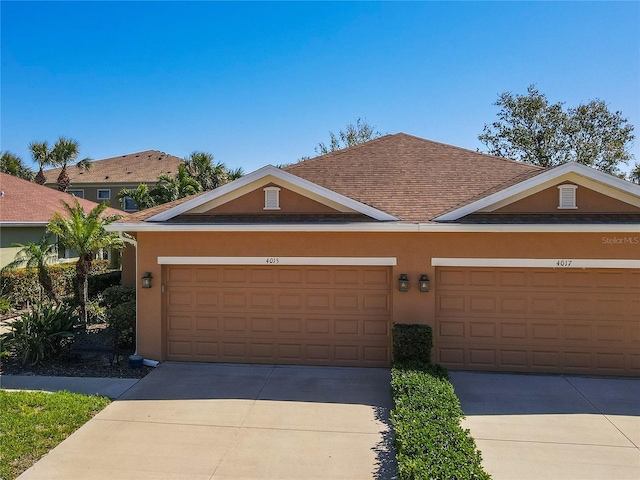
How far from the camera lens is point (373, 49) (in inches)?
503

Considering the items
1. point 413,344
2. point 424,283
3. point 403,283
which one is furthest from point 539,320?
point 403,283

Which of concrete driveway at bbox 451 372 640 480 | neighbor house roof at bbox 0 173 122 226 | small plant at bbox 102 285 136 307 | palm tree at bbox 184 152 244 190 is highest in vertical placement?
palm tree at bbox 184 152 244 190

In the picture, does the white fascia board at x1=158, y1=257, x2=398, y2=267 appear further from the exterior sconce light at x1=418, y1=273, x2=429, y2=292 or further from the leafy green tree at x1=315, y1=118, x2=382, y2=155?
the leafy green tree at x1=315, y1=118, x2=382, y2=155

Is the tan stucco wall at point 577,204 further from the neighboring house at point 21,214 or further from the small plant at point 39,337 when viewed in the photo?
the neighboring house at point 21,214

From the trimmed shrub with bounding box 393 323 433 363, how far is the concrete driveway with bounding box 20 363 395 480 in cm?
65

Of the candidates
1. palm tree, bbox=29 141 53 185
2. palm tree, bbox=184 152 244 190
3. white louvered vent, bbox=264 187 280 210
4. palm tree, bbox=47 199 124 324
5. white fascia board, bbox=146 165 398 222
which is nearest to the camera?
white fascia board, bbox=146 165 398 222

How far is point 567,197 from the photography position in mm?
8680

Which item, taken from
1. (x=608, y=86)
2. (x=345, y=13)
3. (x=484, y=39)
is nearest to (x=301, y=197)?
(x=345, y=13)

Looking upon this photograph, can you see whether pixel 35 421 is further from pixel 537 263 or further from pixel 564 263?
pixel 564 263

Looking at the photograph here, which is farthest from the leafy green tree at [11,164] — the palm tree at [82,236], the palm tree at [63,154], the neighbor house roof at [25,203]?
→ the palm tree at [82,236]

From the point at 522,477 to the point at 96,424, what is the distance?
19.2 ft

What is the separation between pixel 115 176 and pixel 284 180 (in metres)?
30.1

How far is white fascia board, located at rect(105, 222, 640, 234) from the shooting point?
807cm

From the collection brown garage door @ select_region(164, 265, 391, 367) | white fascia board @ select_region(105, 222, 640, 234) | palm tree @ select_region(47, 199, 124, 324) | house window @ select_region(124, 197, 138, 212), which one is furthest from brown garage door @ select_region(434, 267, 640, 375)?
house window @ select_region(124, 197, 138, 212)
